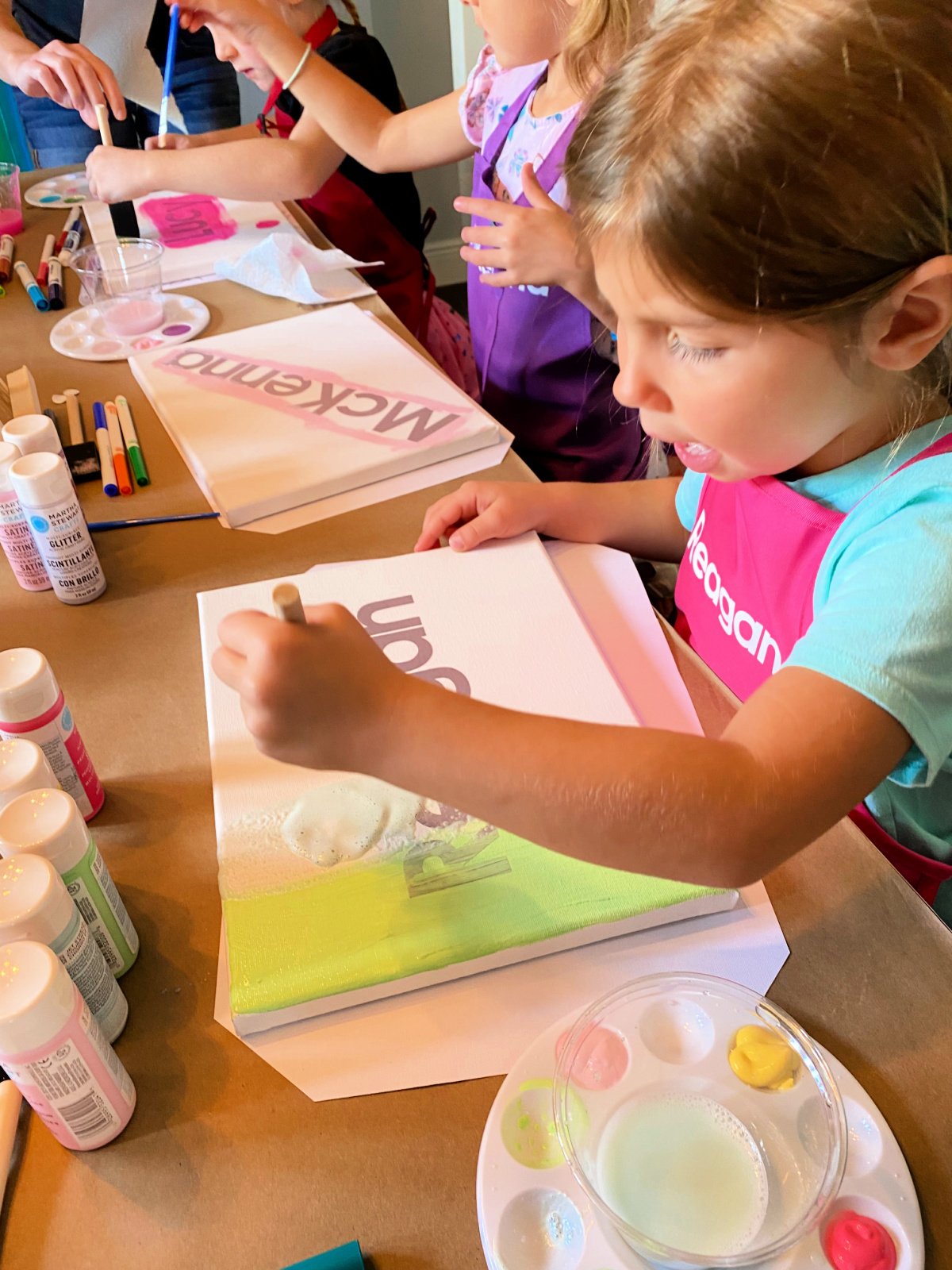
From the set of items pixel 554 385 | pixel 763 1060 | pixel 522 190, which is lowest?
pixel 554 385

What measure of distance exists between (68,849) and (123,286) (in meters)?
0.85

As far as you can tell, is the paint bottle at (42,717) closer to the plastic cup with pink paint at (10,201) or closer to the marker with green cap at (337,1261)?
the marker with green cap at (337,1261)

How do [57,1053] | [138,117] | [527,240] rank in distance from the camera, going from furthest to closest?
[138,117]
[527,240]
[57,1053]

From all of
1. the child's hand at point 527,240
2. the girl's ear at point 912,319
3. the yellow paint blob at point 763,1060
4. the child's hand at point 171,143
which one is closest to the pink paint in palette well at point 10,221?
the child's hand at point 171,143

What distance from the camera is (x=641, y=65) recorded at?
1.48 ft

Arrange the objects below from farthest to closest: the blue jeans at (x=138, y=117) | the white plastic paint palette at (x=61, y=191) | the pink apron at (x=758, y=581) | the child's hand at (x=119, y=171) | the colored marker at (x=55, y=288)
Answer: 1. the blue jeans at (x=138, y=117)
2. the white plastic paint palette at (x=61, y=191)
3. the child's hand at (x=119, y=171)
4. the colored marker at (x=55, y=288)
5. the pink apron at (x=758, y=581)

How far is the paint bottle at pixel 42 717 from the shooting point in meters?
0.49

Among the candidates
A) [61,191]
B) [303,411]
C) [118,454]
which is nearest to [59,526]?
[118,454]

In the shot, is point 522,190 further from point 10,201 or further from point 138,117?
point 138,117

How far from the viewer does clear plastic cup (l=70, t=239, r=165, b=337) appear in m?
1.05

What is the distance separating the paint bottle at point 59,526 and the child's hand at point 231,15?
2.39 ft

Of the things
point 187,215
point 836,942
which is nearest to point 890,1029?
point 836,942

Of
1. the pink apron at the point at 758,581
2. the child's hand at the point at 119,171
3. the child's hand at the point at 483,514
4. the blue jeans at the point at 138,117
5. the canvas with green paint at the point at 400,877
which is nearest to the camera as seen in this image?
the canvas with green paint at the point at 400,877

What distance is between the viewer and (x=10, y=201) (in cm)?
130
